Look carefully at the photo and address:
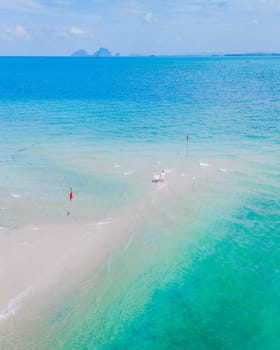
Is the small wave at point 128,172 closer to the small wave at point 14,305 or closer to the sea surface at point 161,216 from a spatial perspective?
the sea surface at point 161,216

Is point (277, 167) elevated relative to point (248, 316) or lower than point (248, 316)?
elevated

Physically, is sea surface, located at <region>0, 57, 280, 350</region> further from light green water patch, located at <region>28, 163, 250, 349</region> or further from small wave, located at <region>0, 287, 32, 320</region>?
small wave, located at <region>0, 287, 32, 320</region>

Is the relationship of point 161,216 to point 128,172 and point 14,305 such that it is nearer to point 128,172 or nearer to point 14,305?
point 128,172

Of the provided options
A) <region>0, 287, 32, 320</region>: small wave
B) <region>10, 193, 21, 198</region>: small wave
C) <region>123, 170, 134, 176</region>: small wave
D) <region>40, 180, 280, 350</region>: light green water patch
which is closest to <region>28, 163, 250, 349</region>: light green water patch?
<region>40, 180, 280, 350</region>: light green water patch

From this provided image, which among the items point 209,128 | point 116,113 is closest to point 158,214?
point 209,128

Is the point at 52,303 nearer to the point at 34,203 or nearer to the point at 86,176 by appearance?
the point at 34,203
